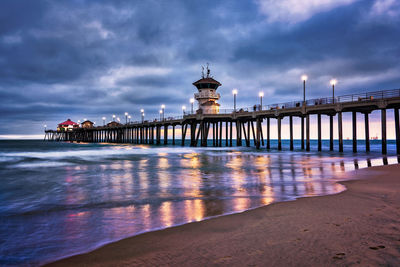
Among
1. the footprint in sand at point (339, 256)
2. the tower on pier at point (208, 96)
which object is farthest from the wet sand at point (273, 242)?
the tower on pier at point (208, 96)

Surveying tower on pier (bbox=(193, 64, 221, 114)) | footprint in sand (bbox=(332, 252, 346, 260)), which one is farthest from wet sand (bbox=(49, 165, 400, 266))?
tower on pier (bbox=(193, 64, 221, 114))

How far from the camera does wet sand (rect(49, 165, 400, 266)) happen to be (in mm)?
3105

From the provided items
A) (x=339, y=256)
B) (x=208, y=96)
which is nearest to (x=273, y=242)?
(x=339, y=256)

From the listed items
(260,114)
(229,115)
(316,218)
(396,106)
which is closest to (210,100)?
(229,115)

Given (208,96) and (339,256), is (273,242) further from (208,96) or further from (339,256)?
(208,96)

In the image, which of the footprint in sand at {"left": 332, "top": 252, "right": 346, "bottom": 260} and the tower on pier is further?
the tower on pier

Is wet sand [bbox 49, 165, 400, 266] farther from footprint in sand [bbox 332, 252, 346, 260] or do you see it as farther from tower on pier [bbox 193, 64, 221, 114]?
tower on pier [bbox 193, 64, 221, 114]

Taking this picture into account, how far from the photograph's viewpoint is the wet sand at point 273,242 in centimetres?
311

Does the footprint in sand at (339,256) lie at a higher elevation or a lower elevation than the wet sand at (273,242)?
higher

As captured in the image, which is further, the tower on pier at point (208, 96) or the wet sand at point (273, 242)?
the tower on pier at point (208, 96)

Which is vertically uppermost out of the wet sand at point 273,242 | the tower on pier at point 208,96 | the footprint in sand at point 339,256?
the tower on pier at point 208,96

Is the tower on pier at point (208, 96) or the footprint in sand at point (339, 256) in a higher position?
the tower on pier at point (208, 96)

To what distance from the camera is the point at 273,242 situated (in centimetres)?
363

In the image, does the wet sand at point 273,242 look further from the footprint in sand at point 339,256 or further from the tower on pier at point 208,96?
the tower on pier at point 208,96
